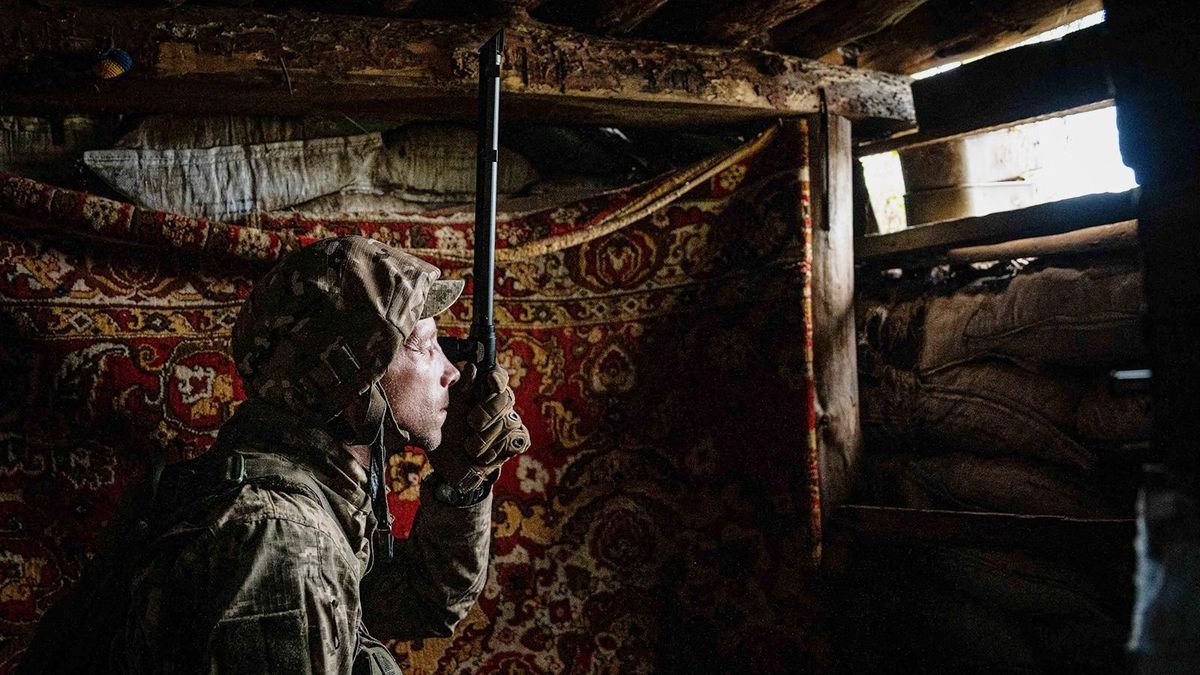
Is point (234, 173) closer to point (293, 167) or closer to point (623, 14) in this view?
point (293, 167)

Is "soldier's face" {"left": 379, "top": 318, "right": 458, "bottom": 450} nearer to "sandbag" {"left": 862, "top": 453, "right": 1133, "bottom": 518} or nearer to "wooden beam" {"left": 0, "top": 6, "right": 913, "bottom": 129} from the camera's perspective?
"wooden beam" {"left": 0, "top": 6, "right": 913, "bottom": 129}

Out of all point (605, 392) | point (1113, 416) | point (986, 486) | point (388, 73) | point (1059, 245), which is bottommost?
point (986, 486)

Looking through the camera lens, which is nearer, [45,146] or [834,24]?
[45,146]

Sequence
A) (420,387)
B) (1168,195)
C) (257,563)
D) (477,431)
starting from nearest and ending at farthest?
(1168,195), (257,563), (420,387), (477,431)

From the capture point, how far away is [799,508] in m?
2.94

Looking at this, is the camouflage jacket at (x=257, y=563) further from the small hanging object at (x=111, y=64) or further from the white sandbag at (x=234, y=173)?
the white sandbag at (x=234, y=173)

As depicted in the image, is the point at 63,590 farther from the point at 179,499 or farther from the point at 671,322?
the point at 671,322

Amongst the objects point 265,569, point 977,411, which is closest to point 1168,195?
point 265,569

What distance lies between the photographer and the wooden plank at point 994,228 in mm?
2635

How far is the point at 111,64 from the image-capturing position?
98.5 inches

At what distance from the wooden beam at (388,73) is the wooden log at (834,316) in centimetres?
24

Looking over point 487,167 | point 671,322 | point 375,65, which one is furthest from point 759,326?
point 375,65

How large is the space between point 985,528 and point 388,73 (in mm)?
→ 2461

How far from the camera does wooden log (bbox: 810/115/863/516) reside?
9.94ft
